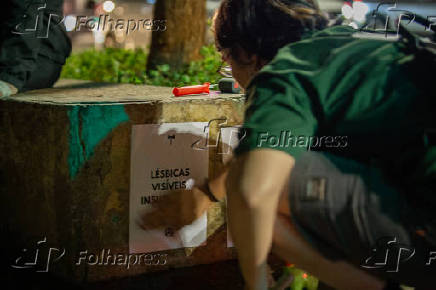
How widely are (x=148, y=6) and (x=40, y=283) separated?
2110 cm

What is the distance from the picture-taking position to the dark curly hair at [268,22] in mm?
2002

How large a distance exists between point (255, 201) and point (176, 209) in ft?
3.79

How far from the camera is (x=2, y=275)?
281cm

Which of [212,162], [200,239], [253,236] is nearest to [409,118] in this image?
[253,236]

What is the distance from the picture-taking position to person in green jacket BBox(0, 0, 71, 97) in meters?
3.21

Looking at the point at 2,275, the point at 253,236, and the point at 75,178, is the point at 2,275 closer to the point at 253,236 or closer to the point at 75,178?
the point at 75,178

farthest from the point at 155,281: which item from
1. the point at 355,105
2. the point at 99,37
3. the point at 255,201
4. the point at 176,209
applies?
the point at 99,37

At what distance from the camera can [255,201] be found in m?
1.73

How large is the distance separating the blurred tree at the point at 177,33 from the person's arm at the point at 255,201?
147 inches
